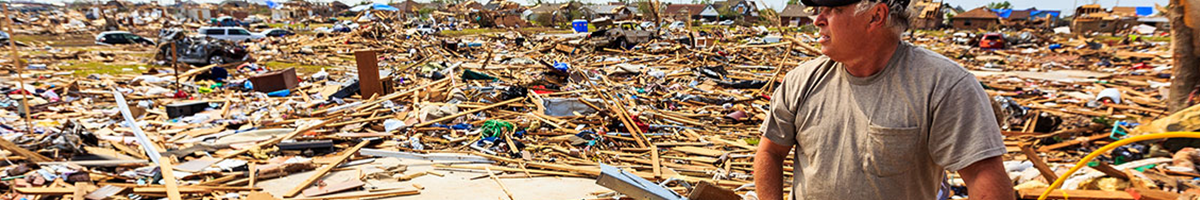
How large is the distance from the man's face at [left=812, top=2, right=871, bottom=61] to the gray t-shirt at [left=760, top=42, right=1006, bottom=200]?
3.4 inches

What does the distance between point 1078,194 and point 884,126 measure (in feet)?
12.6

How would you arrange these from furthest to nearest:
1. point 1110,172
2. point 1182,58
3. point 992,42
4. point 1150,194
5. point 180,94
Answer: point 992,42 → point 180,94 → point 1182,58 → point 1110,172 → point 1150,194

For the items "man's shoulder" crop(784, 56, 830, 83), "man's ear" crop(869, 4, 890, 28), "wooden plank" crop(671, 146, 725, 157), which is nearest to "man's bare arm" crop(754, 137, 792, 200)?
"man's shoulder" crop(784, 56, 830, 83)

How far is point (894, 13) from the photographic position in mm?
1427

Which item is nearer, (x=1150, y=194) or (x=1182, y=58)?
(x=1150, y=194)

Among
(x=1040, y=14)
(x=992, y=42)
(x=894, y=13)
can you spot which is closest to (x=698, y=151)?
(x=894, y=13)

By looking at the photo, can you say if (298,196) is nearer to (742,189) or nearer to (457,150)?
(457,150)

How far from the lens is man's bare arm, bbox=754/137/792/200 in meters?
1.86

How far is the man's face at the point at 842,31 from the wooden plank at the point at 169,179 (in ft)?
16.4

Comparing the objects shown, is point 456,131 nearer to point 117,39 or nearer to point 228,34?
point 228,34

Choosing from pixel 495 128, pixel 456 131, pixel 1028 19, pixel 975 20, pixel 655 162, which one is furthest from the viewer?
pixel 1028 19

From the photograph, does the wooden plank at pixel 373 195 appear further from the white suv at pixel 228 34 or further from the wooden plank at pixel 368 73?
the white suv at pixel 228 34

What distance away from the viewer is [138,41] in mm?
26469

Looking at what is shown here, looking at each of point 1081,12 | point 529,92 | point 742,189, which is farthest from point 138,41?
point 1081,12
